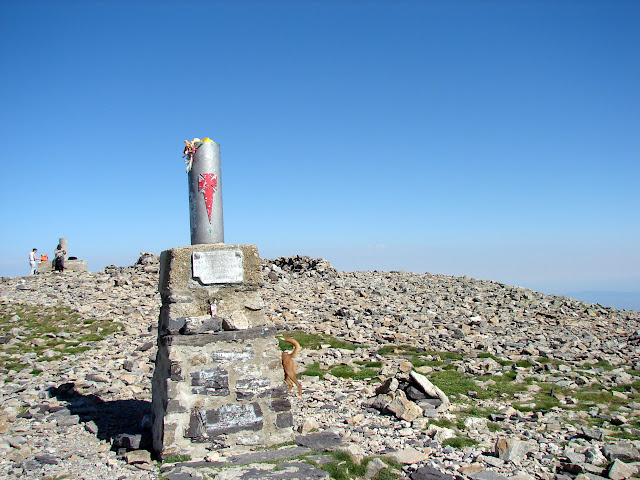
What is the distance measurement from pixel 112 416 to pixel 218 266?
3719 mm

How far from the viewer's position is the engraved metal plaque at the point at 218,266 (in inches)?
318

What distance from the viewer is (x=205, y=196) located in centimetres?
853

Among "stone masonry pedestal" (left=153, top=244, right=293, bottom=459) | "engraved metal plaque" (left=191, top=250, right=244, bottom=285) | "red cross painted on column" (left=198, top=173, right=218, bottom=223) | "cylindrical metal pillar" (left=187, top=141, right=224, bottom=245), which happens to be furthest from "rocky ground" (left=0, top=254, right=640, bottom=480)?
"red cross painted on column" (left=198, top=173, right=218, bottom=223)

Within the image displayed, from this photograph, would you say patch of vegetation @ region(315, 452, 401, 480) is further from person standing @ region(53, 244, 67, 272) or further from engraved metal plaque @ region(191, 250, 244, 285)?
person standing @ region(53, 244, 67, 272)

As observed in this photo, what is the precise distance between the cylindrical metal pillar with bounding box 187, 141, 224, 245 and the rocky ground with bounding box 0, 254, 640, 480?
322 cm

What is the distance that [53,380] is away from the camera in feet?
38.5

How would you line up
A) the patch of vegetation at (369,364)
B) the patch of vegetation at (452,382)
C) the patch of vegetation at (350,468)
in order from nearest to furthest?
the patch of vegetation at (350,468), the patch of vegetation at (452,382), the patch of vegetation at (369,364)

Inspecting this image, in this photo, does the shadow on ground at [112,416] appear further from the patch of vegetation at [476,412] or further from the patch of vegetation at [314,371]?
the patch of vegetation at [476,412]

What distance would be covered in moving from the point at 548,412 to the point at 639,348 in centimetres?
940

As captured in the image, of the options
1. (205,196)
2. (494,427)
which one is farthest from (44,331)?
(494,427)

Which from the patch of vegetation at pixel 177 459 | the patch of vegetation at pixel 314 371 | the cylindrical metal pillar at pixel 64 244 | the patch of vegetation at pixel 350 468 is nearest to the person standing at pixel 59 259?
the cylindrical metal pillar at pixel 64 244

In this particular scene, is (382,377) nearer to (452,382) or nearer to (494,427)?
(452,382)

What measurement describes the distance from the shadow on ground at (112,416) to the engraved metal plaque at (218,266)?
256 centimetres

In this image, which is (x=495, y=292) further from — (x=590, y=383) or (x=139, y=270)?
(x=139, y=270)
